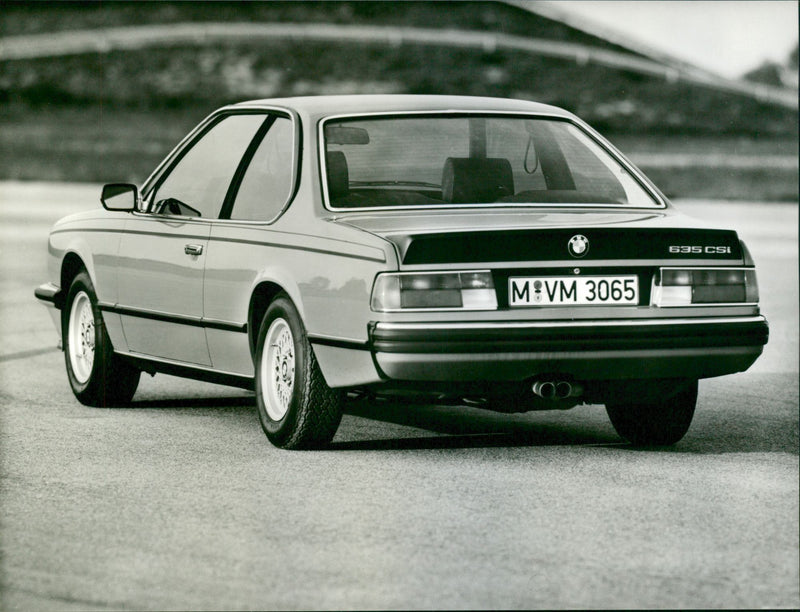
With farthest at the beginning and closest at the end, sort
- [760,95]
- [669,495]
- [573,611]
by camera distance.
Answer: [760,95] < [669,495] < [573,611]

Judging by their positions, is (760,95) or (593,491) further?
(760,95)

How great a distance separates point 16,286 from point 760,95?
5528 cm

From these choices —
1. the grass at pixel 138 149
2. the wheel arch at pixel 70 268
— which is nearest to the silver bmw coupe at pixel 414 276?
the wheel arch at pixel 70 268

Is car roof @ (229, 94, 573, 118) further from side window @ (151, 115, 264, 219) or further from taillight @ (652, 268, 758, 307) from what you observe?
taillight @ (652, 268, 758, 307)

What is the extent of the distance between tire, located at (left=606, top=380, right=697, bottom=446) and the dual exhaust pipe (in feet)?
2.65

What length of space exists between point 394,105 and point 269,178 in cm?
68

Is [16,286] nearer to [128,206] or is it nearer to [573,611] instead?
[128,206]

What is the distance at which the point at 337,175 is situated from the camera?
7.57 meters

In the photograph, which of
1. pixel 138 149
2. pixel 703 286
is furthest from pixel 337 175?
pixel 138 149

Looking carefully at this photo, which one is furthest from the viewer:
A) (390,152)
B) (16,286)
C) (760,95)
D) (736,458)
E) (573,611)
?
(760,95)

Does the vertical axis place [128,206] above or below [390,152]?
above

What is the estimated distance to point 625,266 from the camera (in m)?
6.88

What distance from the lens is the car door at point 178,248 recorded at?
8062 mm

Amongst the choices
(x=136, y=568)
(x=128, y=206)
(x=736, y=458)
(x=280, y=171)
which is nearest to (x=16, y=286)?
(x=128, y=206)
